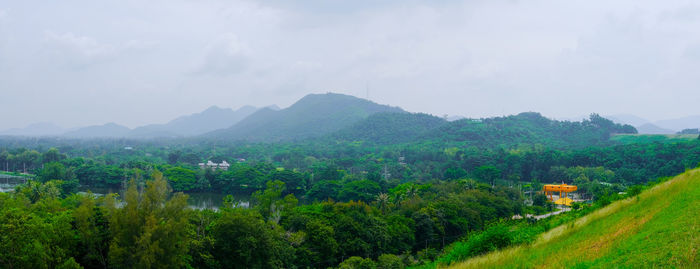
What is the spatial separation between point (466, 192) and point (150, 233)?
Result: 23627mm

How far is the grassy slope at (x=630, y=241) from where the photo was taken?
583 centimetres

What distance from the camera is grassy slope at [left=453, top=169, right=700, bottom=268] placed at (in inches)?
229

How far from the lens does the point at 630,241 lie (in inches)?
269

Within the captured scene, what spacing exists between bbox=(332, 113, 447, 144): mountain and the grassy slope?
350 ft

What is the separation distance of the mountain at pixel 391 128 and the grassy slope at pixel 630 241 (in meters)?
107

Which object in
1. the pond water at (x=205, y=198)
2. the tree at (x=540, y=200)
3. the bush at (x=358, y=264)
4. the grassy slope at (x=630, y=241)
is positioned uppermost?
the grassy slope at (x=630, y=241)

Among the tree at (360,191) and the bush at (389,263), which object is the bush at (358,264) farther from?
the tree at (360,191)

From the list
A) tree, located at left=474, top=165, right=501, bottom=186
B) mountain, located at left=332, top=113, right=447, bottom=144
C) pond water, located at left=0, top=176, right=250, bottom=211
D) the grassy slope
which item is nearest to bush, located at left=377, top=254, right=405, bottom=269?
the grassy slope

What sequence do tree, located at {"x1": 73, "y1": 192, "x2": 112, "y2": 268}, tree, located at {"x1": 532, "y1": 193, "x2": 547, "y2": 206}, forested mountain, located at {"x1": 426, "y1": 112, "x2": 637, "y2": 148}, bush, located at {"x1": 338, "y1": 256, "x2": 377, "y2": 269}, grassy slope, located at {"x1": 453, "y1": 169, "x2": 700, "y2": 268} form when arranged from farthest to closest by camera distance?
forested mountain, located at {"x1": 426, "y1": 112, "x2": 637, "y2": 148}, tree, located at {"x1": 532, "y1": 193, "x2": 547, "y2": 206}, bush, located at {"x1": 338, "y1": 256, "x2": 377, "y2": 269}, tree, located at {"x1": 73, "y1": 192, "x2": 112, "y2": 268}, grassy slope, located at {"x1": 453, "y1": 169, "x2": 700, "y2": 268}

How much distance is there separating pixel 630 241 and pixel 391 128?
4941 inches

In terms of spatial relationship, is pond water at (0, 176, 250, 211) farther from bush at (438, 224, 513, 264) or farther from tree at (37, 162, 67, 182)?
bush at (438, 224, 513, 264)

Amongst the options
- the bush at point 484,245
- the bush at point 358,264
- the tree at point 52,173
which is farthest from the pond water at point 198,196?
the bush at point 484,245

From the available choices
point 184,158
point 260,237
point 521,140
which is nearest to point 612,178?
point 260,237

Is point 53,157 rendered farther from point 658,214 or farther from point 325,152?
point 658,214
